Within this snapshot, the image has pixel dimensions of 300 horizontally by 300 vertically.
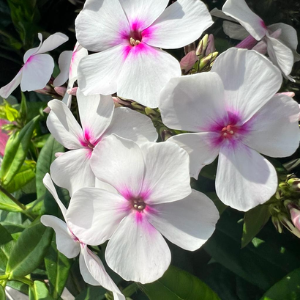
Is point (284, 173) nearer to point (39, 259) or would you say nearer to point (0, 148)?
point (39, 259)

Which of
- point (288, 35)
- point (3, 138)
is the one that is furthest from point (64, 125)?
point (3, 138)

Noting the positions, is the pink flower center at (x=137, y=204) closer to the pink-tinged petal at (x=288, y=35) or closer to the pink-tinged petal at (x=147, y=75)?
the pink-tinged petal at (x=147, y=75)

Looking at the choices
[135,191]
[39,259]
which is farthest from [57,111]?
[39,259]

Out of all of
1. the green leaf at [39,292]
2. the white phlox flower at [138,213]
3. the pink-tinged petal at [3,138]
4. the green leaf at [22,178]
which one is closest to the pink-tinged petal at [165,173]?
the white phlox flower at [138,213]

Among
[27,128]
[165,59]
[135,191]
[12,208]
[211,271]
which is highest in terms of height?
[165,59]

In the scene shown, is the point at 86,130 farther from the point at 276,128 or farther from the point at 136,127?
the point at 276,128
